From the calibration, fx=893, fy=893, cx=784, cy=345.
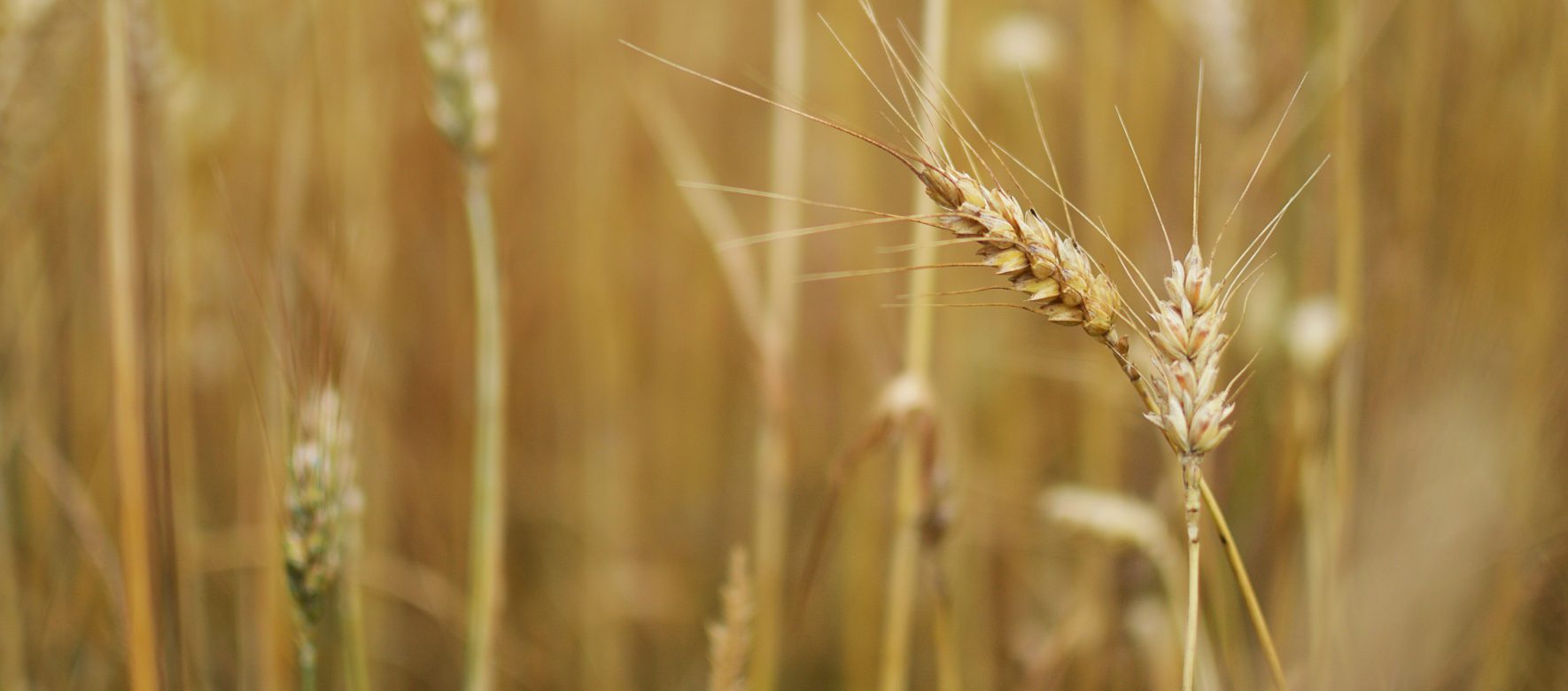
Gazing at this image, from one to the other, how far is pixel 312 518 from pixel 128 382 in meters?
0.15

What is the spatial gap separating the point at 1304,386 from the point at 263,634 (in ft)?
2.80

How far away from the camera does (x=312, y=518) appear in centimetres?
44

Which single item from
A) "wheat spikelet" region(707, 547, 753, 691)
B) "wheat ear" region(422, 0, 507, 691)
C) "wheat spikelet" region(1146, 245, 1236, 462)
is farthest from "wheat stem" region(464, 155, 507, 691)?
"wheat spikelet" region(1146, 245, 1236, 462)

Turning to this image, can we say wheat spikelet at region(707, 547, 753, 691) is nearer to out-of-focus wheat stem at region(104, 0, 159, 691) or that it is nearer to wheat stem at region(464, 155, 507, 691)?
wheat stem at region(464, 155, 507, 691)

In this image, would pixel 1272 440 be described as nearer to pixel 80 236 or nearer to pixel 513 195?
pixel 513 195

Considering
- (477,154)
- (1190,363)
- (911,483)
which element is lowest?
(911,483)

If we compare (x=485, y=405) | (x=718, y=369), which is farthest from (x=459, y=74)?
(x=718, y=369)

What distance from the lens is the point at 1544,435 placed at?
2.52 ft

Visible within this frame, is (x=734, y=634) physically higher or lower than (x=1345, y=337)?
lower

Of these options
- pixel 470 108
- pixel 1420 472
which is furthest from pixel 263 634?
pixel 1420 472

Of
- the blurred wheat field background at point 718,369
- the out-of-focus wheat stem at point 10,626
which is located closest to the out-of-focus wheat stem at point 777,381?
the blurred wheat field background at point 718,369

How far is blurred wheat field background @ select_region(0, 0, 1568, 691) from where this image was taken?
0.60 m

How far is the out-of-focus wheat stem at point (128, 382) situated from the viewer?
1.60 ft

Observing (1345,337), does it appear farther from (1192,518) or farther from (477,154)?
(477,154)
